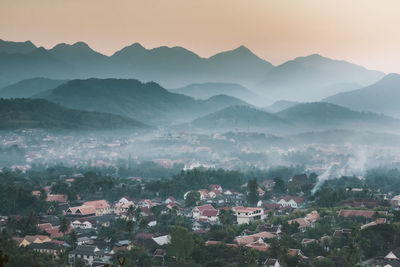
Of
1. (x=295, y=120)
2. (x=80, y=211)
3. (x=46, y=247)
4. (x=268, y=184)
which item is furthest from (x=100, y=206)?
(x=295, y=120)

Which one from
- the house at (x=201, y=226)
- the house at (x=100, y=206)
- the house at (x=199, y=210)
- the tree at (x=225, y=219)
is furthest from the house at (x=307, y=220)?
the house at (x=100, y=206)

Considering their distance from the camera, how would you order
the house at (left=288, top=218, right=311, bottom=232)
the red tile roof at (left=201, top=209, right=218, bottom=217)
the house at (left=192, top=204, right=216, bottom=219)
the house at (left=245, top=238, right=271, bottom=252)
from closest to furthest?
the house at (left=245, top=238, right=271, bottom=252)
the house at (left=288, top=218, right=311, bottom=232)
the red tile roof at (left=201, top=209, right=218, bottom=217)
the house at (left=192, top=204, right=216, bottom=219)

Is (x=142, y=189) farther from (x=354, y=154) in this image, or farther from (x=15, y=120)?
(x=15, y=120)

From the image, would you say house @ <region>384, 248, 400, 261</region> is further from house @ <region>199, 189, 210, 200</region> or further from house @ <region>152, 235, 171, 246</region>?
house @ <region>199, 189, 210, 200</region>

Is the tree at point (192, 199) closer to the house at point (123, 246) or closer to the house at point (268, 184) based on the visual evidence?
the house at point (268, 184)

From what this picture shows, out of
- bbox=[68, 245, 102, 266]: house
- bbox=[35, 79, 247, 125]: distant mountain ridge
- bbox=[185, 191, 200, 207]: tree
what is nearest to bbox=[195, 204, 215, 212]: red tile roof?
bbox=[185, 191, 200, 207]: tree

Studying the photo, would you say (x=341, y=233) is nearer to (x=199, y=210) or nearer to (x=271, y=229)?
(x=271, y=229)

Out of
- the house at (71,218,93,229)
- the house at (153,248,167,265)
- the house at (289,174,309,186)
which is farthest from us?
the house at (289,174,309,186)
